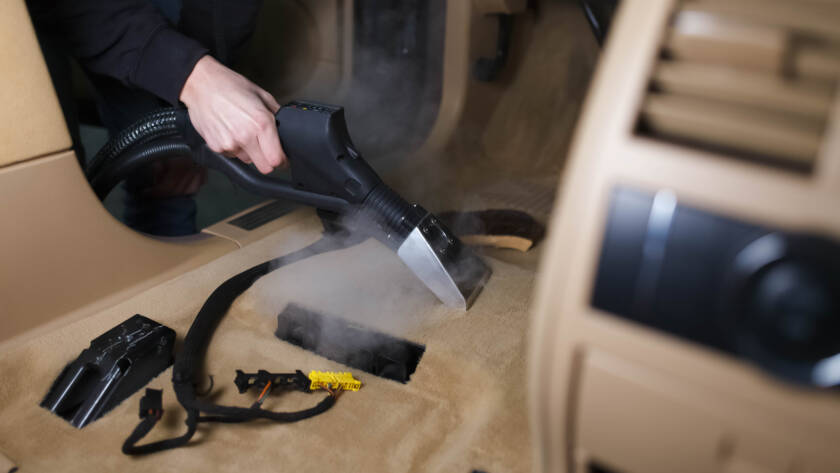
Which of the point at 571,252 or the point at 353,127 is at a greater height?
the point at 571,252

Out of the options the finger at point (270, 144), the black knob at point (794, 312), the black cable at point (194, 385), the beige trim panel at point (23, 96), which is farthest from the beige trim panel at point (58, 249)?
the black knob at point (794, 312)

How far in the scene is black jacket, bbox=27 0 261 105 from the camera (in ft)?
3.02

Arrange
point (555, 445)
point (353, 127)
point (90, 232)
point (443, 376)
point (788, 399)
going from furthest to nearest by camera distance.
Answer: point (353, 127) → point (90, 232) → point (443, 376) → point (555, 445) → point (788, 399)

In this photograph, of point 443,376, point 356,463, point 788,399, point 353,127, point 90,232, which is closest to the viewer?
point 788,399

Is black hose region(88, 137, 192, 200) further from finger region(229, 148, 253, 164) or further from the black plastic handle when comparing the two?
the black plastic handle

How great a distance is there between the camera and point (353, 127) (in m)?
1.60

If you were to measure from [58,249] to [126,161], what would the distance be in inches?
10.0

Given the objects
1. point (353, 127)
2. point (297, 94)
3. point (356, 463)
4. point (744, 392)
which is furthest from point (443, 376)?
point (297, 94)

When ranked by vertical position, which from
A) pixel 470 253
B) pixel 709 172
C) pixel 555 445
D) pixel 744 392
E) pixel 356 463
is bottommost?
pixel 356 463

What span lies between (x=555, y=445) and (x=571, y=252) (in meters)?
0.15

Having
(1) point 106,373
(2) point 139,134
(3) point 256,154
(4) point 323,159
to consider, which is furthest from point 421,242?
(2) point 139,134

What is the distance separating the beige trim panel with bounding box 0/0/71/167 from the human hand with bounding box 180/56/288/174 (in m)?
0.19

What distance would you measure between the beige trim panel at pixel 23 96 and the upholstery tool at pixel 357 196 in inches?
7.9

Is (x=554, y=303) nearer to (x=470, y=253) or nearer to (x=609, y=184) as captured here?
(x=609, y=184)
